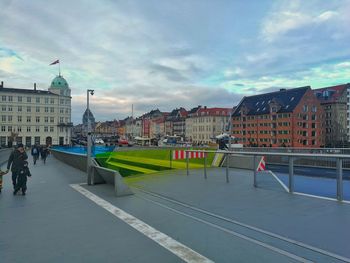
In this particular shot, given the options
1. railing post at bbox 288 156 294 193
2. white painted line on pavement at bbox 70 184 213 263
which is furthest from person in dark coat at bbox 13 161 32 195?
railing post at bbox 288 156 294 193

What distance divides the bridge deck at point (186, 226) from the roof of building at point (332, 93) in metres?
120

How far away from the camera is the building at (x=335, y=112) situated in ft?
365

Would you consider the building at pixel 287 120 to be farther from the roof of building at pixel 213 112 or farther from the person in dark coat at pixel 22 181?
the person in dark coat at pixel 22 181

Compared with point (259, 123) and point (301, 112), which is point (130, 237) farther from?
point (259, 123)

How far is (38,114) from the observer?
114625mm

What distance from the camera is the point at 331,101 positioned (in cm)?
11819

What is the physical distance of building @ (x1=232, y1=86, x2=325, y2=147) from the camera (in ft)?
331

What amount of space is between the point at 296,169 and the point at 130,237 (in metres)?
5.26

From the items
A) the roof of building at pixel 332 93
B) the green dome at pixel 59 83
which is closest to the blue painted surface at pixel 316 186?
the green dome at pixel 59 83

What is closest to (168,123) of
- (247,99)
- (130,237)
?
(247,99)

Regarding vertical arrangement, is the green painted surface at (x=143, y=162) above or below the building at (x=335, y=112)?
below

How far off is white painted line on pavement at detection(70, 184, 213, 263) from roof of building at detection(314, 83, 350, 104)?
400 feet

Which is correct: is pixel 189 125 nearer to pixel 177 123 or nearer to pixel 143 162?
pixel 177 123

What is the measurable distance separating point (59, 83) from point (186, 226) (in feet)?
393
